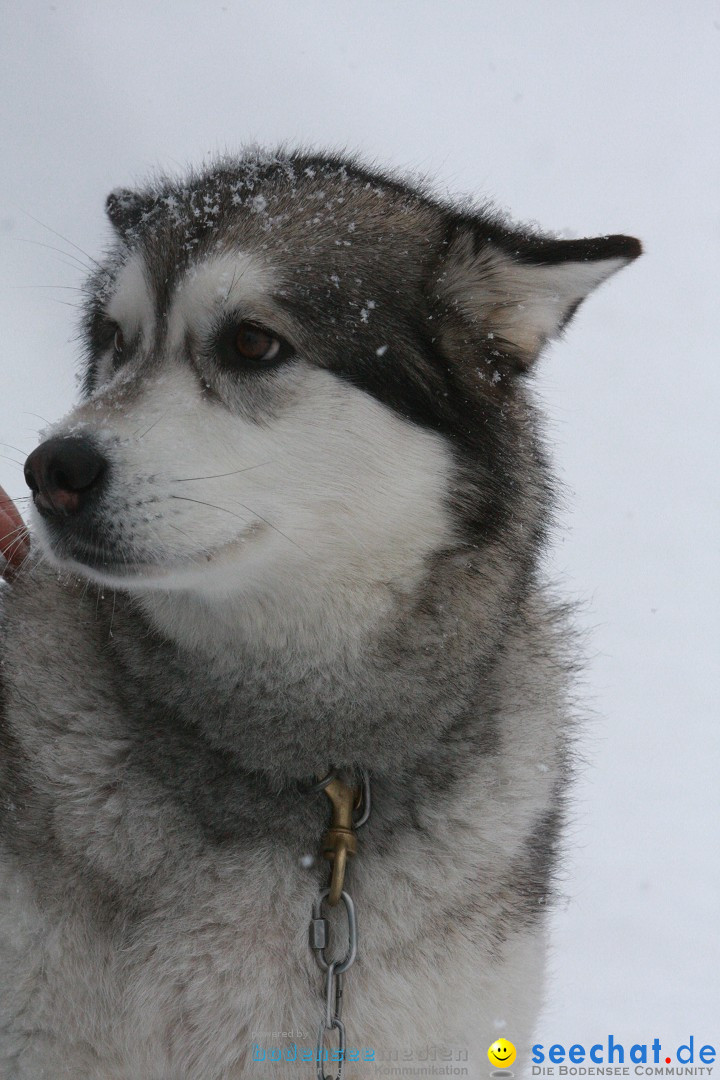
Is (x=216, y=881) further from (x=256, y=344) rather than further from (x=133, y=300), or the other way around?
(x=133, y=300)

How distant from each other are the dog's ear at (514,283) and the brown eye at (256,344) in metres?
0.51

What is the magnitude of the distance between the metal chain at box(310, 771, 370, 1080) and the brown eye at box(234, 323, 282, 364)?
1066 mm

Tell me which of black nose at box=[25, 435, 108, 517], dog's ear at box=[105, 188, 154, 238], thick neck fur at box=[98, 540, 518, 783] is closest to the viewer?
black nose at box=[25, 435, 108, 517]

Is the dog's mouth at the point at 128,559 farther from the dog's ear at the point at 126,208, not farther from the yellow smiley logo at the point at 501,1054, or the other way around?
the yellow smiley logo at the point at 501,1054

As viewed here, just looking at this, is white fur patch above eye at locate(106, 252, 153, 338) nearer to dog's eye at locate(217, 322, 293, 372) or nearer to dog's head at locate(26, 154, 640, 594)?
dog's head at locate(26, 154, 640, 594)

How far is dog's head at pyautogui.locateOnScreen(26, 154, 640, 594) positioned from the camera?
208cm

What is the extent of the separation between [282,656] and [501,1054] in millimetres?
1265

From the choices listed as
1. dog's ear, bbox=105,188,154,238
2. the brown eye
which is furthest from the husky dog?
dog's ear, bbox=105,188,154,238

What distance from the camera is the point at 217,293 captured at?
7.45 feet

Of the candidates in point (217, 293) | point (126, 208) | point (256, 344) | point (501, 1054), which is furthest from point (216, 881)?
point (126, 208)

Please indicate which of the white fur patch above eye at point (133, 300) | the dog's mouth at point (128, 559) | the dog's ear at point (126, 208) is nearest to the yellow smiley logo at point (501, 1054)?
the dog's mouth at point (128, 559)

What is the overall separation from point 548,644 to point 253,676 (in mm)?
984

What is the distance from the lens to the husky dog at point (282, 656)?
7.09ft

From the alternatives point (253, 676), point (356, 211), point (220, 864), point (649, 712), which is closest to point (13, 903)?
point (220, 864)
